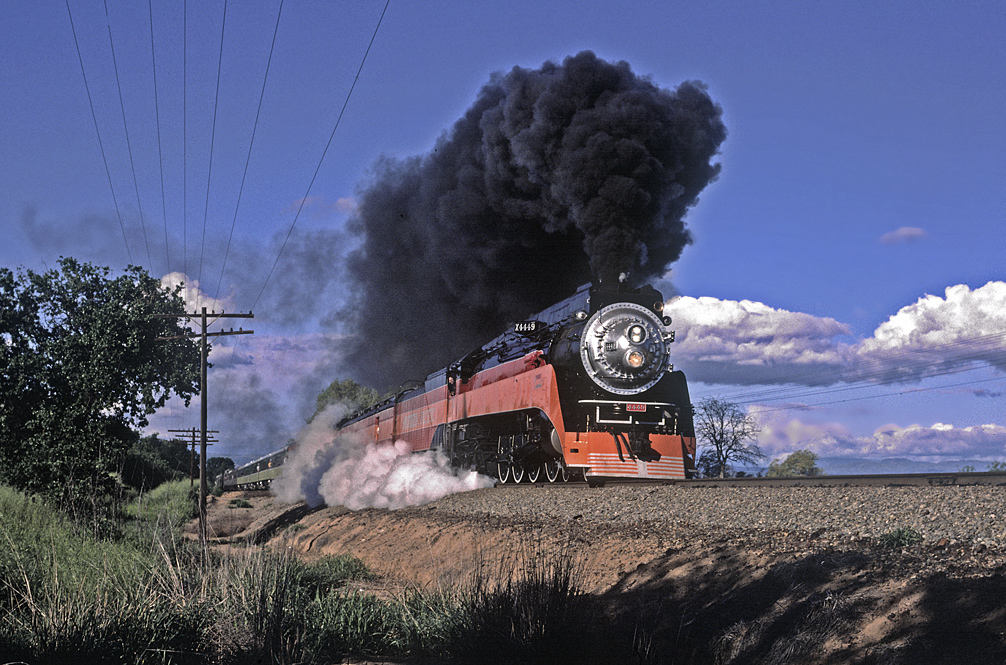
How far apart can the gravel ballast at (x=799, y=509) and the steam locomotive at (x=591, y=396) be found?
978 millimetres

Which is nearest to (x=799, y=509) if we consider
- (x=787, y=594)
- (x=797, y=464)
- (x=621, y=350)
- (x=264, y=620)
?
(x=787, y=594)

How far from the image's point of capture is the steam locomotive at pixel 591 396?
1694 centimetres

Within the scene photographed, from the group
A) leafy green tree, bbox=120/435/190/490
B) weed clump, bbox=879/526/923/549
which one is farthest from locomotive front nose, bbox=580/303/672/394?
leafy green tree, bbox=120/435/190/490

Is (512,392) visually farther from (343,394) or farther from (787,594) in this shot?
(343,394)

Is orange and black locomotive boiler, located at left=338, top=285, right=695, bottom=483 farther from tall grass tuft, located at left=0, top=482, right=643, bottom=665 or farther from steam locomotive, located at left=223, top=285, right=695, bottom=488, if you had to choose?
tall grass tuft, located at left=0, top=482, right=643, bottom=665

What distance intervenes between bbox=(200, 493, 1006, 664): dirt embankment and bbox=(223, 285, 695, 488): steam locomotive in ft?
15.0

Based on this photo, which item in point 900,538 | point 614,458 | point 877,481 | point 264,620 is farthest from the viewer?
point 614,458

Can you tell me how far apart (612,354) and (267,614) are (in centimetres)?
1049

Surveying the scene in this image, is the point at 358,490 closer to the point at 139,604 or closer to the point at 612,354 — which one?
the point at 612,354

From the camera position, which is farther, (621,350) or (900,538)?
(621,350)

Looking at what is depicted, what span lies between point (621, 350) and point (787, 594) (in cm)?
1002

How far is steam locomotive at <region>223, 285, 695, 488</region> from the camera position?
1694 centimetres

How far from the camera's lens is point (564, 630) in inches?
292

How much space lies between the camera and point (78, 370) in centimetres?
3119
